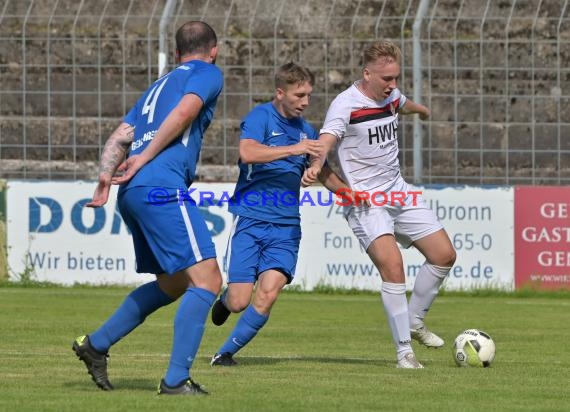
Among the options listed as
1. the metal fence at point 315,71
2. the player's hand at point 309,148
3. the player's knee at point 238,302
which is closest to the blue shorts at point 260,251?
the player's knee at point 238,302

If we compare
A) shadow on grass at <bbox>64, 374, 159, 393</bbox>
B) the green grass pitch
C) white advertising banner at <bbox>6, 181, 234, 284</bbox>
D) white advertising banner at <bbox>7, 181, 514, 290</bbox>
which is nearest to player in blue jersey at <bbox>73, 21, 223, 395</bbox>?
shadow on grass at <bbox>64, 374, 159, 393</bbox>

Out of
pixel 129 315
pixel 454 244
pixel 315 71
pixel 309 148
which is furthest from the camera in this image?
pixel 315 71

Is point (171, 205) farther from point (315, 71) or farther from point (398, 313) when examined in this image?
point (315, 71)

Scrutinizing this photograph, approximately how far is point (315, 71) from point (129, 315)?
10474 mm

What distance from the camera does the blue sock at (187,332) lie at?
734 centimetres

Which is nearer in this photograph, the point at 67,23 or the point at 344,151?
the point at 344,151

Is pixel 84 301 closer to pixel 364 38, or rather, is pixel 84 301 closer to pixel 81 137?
pixel 81 137

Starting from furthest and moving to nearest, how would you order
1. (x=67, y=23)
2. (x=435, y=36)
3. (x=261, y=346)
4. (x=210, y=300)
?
(x=67, y=23)
(x=435, y=36)
(x=261, y=346)
(x=210, y=300)

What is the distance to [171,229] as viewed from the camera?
7.39 m

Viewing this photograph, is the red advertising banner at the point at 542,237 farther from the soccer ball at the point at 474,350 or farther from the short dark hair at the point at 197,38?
the short dark hair at the point at 197,38

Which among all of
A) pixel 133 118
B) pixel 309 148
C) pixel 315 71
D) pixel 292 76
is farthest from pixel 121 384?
pixel 315 71

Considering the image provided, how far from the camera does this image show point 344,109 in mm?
9836

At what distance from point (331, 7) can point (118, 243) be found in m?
4.08

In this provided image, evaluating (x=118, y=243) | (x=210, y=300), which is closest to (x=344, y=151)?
(x=210, y=300)
